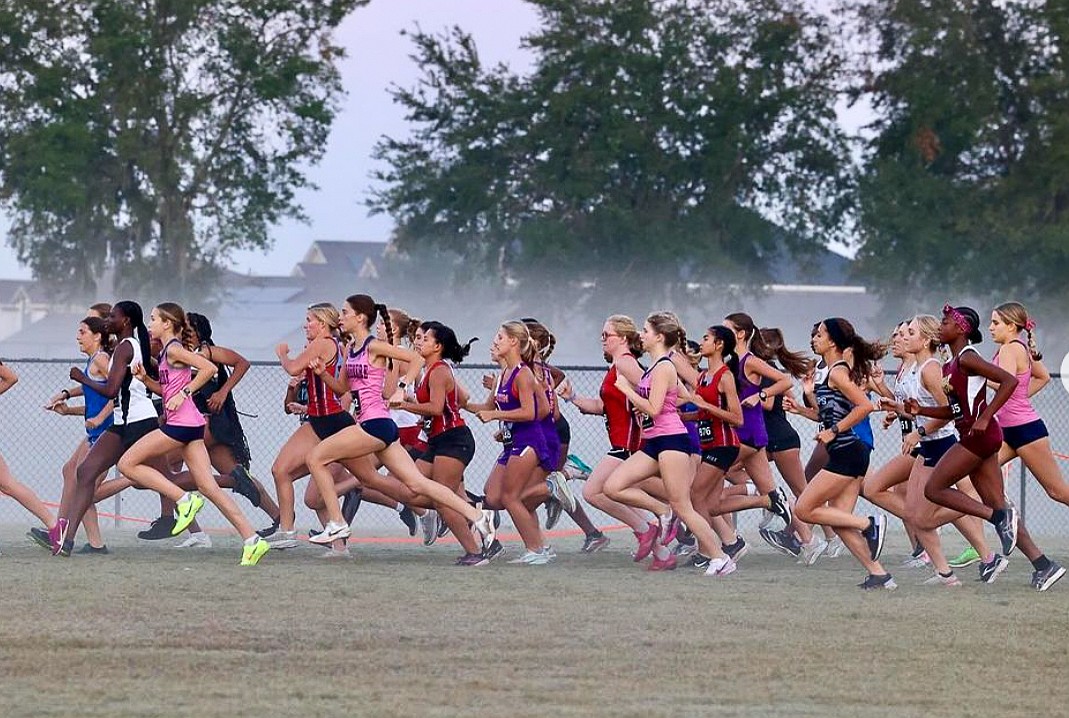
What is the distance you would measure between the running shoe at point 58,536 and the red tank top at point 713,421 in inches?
176

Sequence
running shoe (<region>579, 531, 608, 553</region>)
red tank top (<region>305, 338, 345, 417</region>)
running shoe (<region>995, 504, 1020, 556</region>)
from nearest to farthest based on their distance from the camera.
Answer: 1. running shoe (<region>995, 504, 1020, 556</region>)
2. red tank top (<region>305, 338, 345, 417</region>)
3. running shoe (<region>579, 531, 608, 553</region>)

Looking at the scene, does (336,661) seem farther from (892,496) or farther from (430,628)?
(892,496)

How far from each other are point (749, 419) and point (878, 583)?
2185 millimetres

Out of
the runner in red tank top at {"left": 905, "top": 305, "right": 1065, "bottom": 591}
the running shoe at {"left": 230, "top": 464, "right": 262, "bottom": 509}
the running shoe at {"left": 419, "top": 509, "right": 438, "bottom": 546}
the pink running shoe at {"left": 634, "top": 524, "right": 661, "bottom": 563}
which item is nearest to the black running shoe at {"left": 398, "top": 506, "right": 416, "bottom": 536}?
the running shoe at {"left": 419, "top": 509, "right": 438, "bottom": 546}

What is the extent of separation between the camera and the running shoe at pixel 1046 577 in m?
11.6

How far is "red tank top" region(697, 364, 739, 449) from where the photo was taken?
1275 cm

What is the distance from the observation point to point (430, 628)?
926cm

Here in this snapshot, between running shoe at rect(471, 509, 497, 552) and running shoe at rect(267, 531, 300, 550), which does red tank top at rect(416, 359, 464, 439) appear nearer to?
running shoe at rect(471, 509, 497, 552)

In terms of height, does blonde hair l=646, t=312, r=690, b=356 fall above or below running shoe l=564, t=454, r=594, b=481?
above

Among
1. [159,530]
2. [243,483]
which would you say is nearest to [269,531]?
[243,483]

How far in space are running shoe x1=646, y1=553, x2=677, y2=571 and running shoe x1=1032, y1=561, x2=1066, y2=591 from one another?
2.49m

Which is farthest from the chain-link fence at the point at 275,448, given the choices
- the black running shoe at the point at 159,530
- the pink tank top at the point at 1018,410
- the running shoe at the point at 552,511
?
the pink tank top at the point at 1018,410

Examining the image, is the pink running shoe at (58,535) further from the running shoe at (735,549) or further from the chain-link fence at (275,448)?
the chain-link fence at (275,448)

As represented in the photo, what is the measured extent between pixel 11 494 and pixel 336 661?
545 cm
